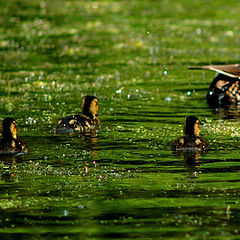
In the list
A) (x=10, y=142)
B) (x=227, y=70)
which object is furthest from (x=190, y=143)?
(x=227, y=70)

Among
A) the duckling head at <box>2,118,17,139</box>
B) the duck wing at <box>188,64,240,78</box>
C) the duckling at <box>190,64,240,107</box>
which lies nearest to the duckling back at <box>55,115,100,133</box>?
the duckling head at <box>2,118,17,139</box>

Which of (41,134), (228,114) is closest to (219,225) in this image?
(41,134)

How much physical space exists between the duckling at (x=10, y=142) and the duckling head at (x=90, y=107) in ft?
6.89

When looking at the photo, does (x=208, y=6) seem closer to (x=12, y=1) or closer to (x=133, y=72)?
(x=12, y=1)

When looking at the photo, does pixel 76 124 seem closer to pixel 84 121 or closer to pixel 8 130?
pixel 84 121

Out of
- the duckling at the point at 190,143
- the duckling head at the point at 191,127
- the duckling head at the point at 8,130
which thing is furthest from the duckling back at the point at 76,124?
the duckling at the point at 190,143

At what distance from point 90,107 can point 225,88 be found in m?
3.10

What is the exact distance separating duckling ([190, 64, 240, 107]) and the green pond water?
0.30 meters

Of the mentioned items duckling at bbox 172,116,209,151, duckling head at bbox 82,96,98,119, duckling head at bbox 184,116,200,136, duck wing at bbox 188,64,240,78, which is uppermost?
duck wing at bbox 188,64,240,78

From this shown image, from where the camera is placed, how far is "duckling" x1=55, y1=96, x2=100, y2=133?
11.2 meters

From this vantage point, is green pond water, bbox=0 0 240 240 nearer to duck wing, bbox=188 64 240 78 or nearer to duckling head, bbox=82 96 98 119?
duckling head, bbox=82 96 98 119

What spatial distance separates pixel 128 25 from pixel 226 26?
2.68 m

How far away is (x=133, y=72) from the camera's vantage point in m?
16.5

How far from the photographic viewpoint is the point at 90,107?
12.1m
